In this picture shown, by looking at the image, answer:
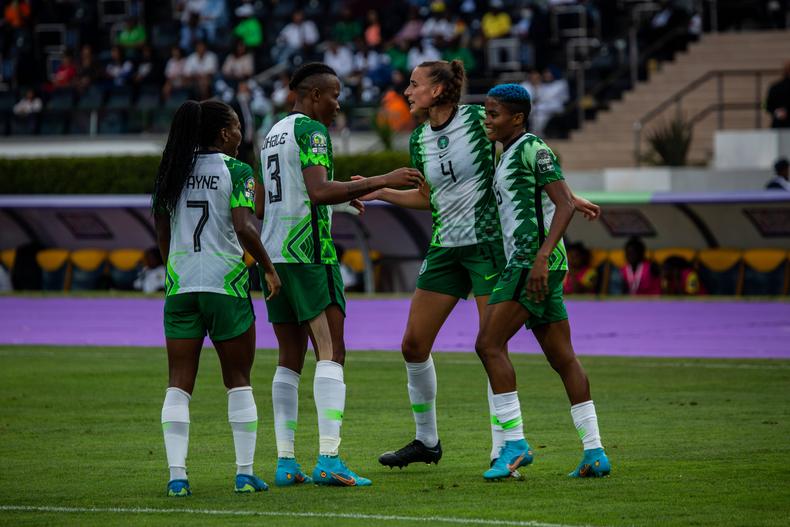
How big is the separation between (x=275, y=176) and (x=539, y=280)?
1556 mm

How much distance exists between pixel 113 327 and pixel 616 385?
8707mm

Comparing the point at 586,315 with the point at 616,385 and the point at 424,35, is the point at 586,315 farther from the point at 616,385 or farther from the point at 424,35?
the point at 424,35

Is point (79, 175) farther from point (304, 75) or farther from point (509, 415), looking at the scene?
point (509, 415)

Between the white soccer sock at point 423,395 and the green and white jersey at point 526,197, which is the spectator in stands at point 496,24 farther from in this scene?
the green and white jersey at point 526,197

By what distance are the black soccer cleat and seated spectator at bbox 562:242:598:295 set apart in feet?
50.3

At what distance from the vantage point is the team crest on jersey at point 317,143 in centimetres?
852

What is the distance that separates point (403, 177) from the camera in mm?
8461

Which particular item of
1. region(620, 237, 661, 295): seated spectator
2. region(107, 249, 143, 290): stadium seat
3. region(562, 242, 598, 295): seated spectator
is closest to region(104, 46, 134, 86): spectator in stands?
region(107, 249, 143, 290): stadium seat

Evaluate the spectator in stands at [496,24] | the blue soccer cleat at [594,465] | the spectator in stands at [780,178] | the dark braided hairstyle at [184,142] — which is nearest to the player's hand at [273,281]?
the dark braided hairstyle at [184,142]

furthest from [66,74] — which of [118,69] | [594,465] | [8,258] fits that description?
[594,465]

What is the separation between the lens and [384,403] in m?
12.5

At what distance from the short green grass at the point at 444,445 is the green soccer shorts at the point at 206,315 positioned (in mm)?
848

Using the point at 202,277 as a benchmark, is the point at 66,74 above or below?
below

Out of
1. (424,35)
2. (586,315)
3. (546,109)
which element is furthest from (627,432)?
(424,35)
